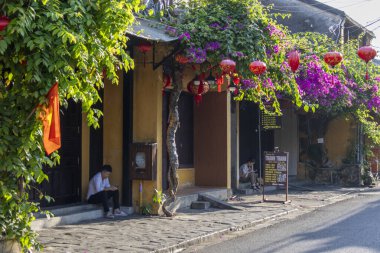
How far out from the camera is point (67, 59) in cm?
665

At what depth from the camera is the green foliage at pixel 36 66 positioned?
6.20 metres

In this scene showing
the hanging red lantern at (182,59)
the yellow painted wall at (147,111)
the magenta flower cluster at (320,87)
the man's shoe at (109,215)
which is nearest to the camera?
the hanging red lantern at (182,59)

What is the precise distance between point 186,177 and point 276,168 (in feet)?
9.05

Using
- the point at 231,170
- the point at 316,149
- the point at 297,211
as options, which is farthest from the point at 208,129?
the point at 316,149

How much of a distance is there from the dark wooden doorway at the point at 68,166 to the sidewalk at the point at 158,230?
126 centimetres

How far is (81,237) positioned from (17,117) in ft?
11.7

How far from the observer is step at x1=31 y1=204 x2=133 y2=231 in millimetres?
10625

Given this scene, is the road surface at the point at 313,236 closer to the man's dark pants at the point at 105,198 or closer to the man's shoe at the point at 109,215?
the man's shoe at the point at 109,215

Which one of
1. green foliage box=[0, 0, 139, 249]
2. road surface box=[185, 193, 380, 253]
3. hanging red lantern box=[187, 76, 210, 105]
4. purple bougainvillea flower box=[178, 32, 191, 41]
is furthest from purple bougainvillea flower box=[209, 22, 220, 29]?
green foliage box=[0, 0, 139, 249]

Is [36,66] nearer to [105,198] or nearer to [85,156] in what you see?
[105,198]

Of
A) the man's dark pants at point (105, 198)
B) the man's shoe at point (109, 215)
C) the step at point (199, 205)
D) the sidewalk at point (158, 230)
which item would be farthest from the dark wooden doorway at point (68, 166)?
the step at point (199, 205)

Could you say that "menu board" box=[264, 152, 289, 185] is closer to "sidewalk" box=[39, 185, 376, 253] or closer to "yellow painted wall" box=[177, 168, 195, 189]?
"sidewalk" box=[39, 185, 376, 253]

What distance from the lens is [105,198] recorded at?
12.1 metres

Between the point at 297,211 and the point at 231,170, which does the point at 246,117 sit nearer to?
the point at 231,170
